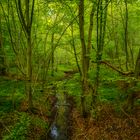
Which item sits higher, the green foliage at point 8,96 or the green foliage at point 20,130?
the green foliage at point 8,96

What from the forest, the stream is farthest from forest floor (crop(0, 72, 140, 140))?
the stream

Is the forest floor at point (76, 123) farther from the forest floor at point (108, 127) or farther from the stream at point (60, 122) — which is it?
the stream at point (60, 122)

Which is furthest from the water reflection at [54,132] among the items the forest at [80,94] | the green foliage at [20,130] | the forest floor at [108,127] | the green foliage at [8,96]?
the green foliage at [8,96]

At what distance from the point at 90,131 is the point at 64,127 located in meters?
2.55

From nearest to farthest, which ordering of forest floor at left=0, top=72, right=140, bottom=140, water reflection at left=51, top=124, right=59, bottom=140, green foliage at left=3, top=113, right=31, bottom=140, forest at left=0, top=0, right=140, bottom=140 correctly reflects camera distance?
1. green foliage at left=3, top=113, right=31, bottom=140
2. forest floor at left=0, top=72, right=140, bottom=140
3. forest at left=0, top=0, right=140, bottom=140
4. water reflection at left=51, top=124, right=59, bottom=140

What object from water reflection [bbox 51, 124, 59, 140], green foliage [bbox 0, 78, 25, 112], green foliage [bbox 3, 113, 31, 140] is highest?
green foliage [bbox 0, 78, 25, 112]

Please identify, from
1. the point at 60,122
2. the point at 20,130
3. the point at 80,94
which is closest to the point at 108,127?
the point at 80,94

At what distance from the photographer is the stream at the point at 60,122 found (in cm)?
1432

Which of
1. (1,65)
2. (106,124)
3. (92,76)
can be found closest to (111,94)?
(92,76)

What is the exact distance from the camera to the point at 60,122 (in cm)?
1659

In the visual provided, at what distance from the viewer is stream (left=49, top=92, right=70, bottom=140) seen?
47.0 ft

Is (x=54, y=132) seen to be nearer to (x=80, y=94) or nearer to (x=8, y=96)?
(x=80, y=94)

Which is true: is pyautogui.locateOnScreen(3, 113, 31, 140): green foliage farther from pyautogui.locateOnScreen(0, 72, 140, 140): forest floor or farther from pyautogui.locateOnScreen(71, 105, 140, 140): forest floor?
pyautogui.locateOnScreen(71, 105, 140, 140): forest floor

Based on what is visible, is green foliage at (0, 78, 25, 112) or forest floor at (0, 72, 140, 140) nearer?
forest floor at (0, 72, 140, 140)
